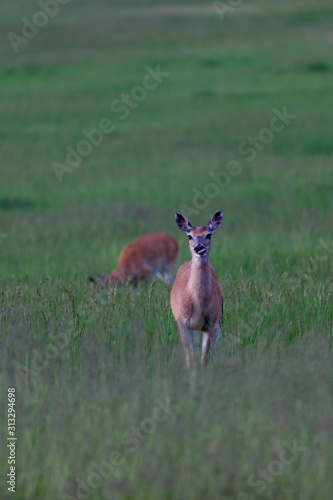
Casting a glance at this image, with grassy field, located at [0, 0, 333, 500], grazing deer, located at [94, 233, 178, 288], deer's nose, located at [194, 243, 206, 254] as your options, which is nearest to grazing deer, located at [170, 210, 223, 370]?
deer's nose, located at [194, 243, 206, 254]

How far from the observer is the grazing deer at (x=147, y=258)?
11422 millimetres

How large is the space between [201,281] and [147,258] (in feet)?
A: 15.9

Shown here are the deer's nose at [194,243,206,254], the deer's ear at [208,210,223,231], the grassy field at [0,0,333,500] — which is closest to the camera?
the grassy field at [0,0,333,500]

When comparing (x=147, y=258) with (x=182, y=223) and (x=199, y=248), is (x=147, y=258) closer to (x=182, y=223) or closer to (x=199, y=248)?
(x=182, y=223)

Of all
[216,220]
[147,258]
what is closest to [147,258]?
[147,258]

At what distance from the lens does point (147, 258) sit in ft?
38.3

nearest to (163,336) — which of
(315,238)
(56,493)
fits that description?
(56,493)

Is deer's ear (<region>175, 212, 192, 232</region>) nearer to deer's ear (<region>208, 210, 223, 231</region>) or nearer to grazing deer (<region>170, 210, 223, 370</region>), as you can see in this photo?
grazing deer (<region>170, 210, 223, 370</region>)

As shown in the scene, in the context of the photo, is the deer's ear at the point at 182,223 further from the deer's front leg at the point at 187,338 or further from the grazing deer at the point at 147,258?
the grazing deer at the point at 147,258

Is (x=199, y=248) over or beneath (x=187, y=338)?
over

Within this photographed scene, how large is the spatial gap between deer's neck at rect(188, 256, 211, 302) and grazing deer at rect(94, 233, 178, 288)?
166 inches

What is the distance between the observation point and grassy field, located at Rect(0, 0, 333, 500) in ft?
15.0

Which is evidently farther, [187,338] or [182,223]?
[182,223]

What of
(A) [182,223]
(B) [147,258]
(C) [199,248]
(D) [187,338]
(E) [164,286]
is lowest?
(D) [187,338]
